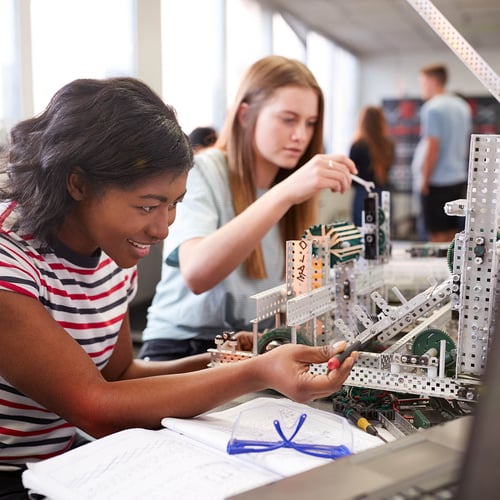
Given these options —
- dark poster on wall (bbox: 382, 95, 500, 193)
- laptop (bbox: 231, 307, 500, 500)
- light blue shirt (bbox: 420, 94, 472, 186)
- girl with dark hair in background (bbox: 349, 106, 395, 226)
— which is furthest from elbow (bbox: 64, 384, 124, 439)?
dark poster on wall (bbox: 382, 95, 500, 193)

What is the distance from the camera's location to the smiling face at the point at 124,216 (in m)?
1.15

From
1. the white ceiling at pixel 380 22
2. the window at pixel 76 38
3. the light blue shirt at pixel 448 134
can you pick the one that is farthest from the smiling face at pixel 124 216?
the white ceiling at pixel 380 22

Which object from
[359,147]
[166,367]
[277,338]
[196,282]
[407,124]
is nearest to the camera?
[277,338]

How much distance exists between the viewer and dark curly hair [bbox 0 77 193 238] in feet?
3.69

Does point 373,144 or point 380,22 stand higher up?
point 380,22

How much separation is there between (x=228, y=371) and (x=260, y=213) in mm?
584

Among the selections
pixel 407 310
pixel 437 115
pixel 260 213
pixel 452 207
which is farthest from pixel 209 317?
pixel 437 115

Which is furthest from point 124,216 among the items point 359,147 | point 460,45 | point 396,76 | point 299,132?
point 396,76

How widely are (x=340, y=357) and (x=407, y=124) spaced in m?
7.62

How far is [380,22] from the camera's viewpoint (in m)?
8.09

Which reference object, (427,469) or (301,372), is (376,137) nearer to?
(301,372)

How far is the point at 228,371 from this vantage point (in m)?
1.05

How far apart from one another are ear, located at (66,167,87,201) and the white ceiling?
530cm

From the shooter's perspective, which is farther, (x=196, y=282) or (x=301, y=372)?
(x=196, y=282)
